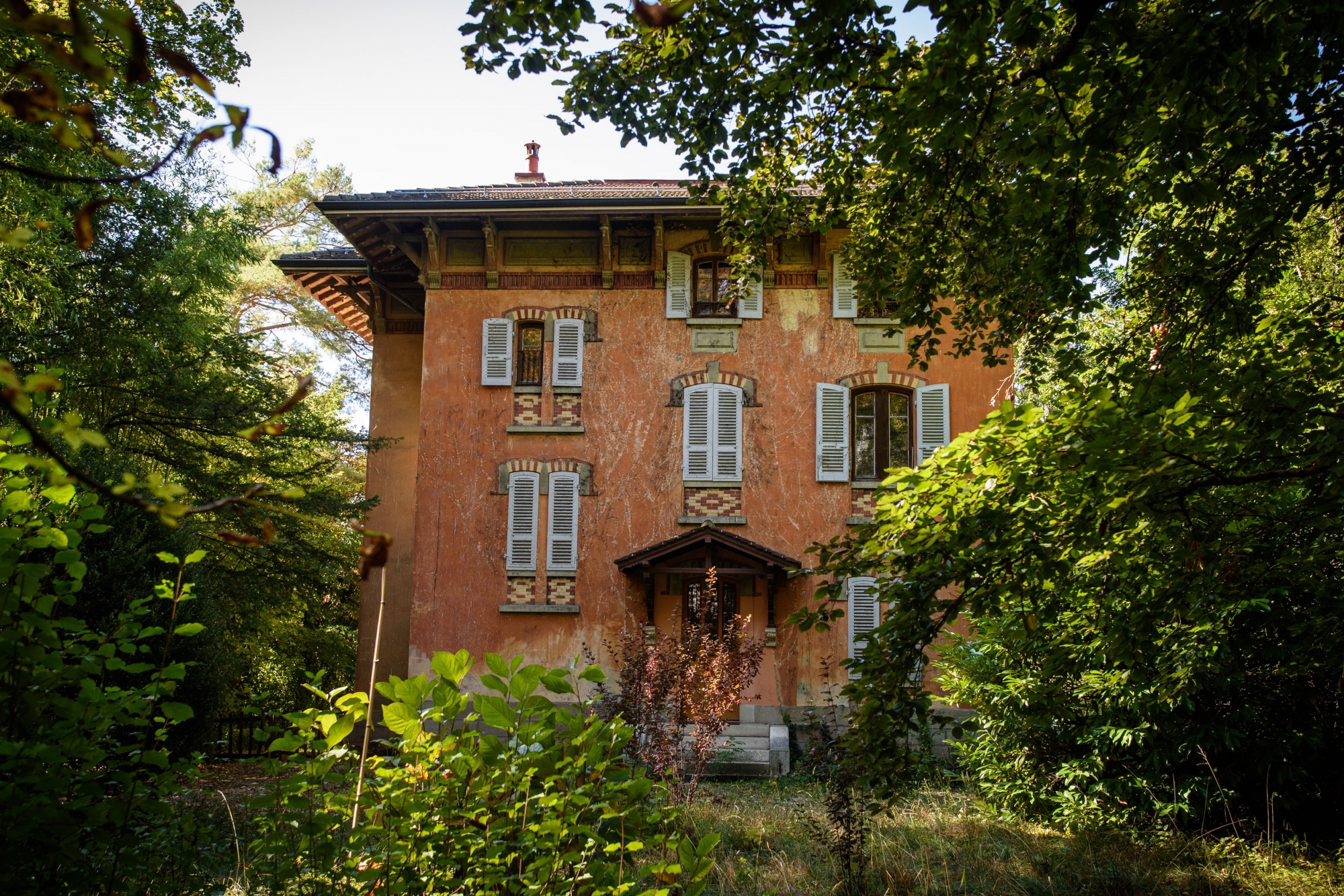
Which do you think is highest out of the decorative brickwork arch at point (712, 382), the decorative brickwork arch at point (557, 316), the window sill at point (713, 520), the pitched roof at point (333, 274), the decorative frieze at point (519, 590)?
the pitched roof at point (333, 274)

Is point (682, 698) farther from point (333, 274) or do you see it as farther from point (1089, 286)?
point (333, 274)

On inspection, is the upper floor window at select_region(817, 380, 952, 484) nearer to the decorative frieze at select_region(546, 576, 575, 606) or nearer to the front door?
the front door

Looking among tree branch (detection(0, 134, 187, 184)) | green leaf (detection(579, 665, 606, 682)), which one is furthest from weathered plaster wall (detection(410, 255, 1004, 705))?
tree branch (detection(0, 134, 187, 184))

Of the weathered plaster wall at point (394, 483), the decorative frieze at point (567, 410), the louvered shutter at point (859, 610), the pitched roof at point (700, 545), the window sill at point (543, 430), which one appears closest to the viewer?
the pitched roof at point (700, 545)

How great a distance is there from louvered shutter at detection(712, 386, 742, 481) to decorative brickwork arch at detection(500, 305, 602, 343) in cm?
234

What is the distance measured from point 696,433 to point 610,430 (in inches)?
57.1

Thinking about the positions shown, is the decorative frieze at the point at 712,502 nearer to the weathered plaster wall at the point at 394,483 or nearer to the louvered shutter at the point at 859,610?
the louvered shutter at the point at 859,610

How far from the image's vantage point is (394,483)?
673 inches

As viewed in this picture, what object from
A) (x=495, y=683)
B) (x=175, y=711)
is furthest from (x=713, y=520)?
(x=175, y=711)

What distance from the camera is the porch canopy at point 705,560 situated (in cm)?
1453

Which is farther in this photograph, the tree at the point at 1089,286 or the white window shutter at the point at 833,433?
the white window shutter at the point at 833,433

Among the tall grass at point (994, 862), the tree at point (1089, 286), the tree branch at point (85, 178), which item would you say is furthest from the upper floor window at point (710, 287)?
the tree branch at point (85, 178)

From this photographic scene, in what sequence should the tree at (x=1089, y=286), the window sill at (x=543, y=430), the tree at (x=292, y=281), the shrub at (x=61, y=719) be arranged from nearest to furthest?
1. the shrub at (x=61, y=719)
2. the tree at (x=1089, y=286)
3. the window sill at (x=543, y=430)
4. the tree at (x=292, y=281)

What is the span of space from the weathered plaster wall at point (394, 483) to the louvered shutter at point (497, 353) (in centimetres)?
163
